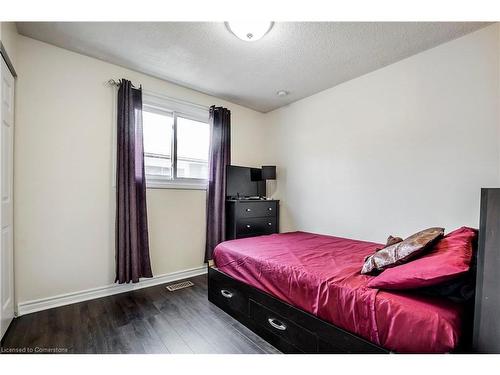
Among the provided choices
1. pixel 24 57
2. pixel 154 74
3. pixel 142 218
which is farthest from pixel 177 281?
pixel 24 57

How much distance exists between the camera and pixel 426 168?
7.36 feet

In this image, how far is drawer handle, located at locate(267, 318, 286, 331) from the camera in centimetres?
157

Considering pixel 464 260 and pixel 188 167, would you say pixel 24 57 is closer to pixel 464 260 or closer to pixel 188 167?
pixel 188 167

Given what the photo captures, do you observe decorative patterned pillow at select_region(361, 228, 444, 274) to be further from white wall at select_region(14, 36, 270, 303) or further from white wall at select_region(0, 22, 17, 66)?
white wall at select_region(0, 22, 17, 66)

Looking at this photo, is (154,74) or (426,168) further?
(154,74)

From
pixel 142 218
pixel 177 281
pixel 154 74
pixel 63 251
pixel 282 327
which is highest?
pixel 154 74

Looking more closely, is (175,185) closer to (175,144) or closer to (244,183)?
(175,144)

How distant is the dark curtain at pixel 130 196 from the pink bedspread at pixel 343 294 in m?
0.96

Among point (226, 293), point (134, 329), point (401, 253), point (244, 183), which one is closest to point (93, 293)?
point (134, 329)

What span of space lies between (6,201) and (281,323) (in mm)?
2260

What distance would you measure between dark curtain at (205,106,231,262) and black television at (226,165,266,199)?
100 millimetres

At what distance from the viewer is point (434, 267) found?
3.61 feet

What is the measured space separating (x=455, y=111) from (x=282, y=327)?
2.37 m

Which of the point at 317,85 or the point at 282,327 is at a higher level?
the point at 317,85
